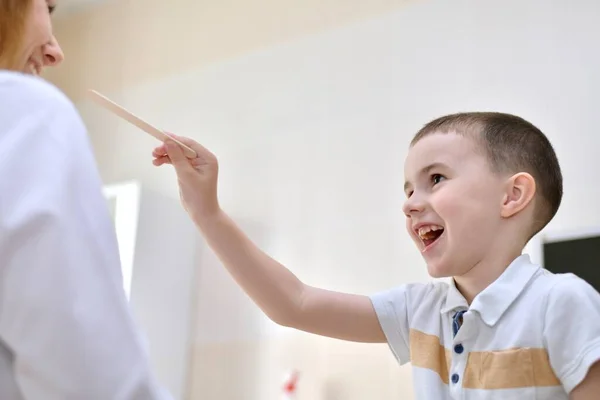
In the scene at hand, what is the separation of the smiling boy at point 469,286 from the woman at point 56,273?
0.46 metres

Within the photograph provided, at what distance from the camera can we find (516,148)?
0.95 meters

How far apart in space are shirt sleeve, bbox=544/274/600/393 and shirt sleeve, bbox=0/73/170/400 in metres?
0.47

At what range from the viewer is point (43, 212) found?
1.42 ft

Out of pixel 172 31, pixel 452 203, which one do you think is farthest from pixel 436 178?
pixel 172 31

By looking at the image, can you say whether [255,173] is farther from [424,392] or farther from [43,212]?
[43,212]

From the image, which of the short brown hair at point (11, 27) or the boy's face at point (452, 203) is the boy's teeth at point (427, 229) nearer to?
the boy's face at point (452, 203)

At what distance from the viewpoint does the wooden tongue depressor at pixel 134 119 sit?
2.57 feet

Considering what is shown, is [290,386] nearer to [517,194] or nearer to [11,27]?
[517,194]

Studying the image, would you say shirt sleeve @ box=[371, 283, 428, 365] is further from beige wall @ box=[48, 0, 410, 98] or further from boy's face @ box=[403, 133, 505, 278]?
beige wall @ box=[48, 0, 410, 98]

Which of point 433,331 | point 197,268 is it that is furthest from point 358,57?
point 433,331

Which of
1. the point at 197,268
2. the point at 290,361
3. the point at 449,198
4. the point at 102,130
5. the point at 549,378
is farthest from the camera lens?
the point at 102,130

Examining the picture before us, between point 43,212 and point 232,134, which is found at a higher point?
point 232,134

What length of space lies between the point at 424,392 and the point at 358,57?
1.13 meters

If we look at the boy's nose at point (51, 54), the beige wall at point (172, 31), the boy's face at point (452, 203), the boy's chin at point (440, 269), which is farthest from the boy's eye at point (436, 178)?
the beige wall at point (172, 31)
